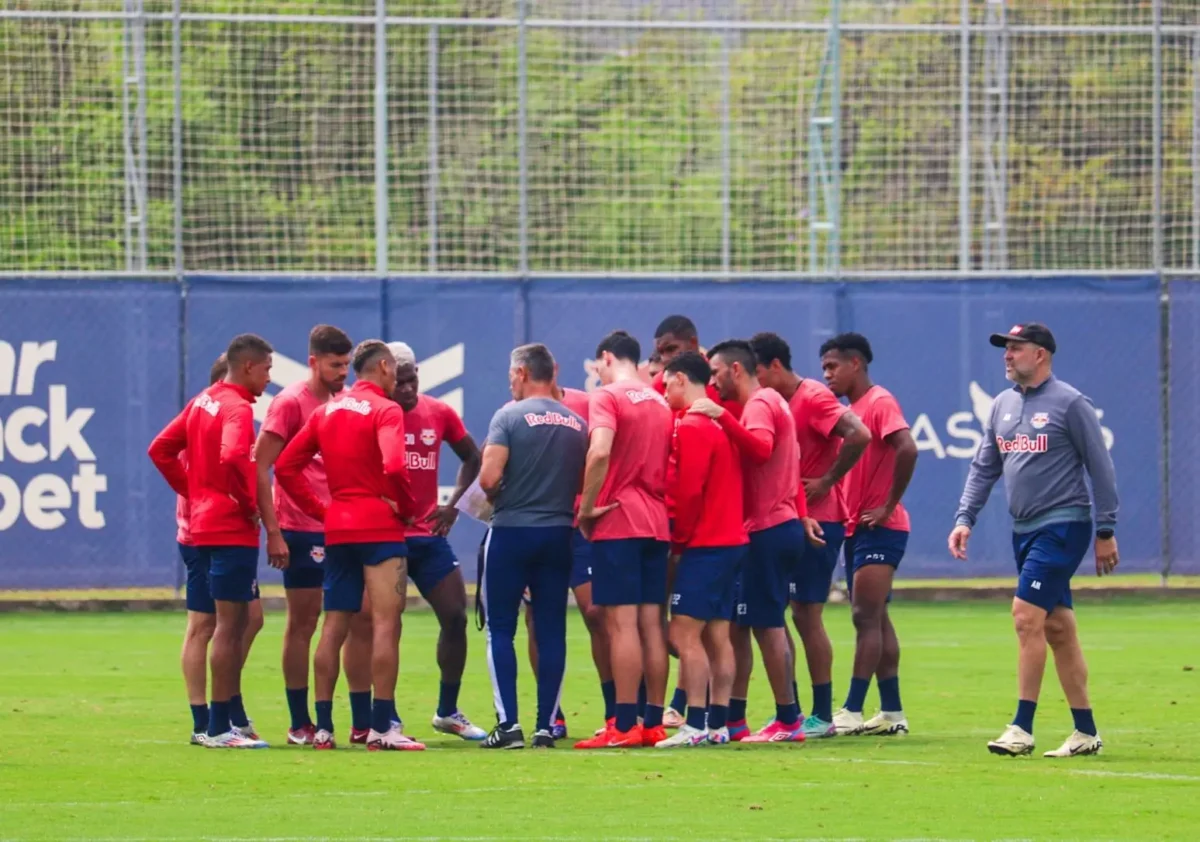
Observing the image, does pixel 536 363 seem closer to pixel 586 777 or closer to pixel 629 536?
pixel 629 536

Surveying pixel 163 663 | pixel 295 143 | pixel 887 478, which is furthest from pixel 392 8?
pixel 887 478

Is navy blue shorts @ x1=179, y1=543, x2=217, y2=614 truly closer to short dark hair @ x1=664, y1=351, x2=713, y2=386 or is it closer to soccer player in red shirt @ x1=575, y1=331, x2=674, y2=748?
soccer player in red shirt @ x1=575, y1=331, x2=674, y2=748

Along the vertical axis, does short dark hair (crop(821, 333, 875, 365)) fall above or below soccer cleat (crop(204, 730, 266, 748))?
above

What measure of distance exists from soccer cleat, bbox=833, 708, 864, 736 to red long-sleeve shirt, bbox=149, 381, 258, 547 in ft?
11.3

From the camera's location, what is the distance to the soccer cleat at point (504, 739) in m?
11.6

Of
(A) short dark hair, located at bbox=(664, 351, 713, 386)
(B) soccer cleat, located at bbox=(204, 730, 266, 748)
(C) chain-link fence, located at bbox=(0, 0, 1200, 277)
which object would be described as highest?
(C) chain-link fence, located at bbox=(0, 0, 1200, 277)

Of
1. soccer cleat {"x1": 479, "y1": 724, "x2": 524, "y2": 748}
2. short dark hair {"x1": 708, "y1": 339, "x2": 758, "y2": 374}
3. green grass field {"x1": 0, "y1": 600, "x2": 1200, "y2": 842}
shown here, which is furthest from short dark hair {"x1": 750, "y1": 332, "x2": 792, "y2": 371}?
soccer cleat {"x1": 479, "y1": 724, "x2": 524, "y2": 748}

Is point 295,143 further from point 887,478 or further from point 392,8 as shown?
Result: point 887,478

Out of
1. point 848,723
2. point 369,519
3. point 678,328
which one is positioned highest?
point 678,328

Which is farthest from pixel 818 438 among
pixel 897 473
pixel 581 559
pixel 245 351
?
pixel 245 351

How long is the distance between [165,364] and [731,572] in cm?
1125

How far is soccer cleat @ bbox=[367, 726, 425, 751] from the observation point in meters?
11.5

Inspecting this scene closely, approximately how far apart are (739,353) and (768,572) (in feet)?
4.02

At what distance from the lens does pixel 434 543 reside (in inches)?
488
